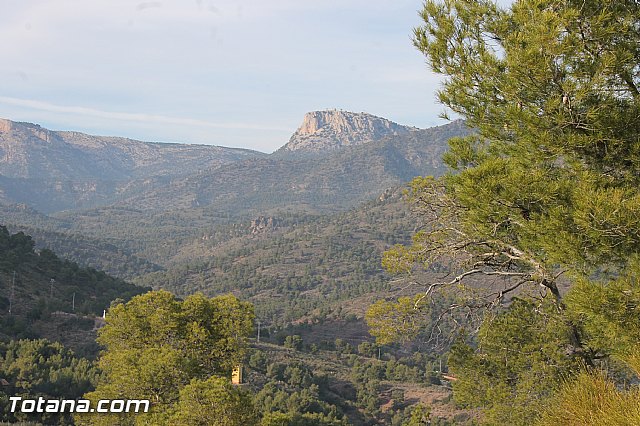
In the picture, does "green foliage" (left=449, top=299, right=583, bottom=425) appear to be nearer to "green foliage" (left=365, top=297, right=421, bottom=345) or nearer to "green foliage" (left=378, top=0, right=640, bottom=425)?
"green foliage" (left=378, top=0, right=640, bottom=425)

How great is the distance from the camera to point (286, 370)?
49.4m

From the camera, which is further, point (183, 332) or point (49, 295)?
point (49, 295)

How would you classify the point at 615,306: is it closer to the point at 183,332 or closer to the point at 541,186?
the point at 541,186

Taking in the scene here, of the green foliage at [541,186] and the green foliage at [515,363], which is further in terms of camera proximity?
the green foliage at [515,363]

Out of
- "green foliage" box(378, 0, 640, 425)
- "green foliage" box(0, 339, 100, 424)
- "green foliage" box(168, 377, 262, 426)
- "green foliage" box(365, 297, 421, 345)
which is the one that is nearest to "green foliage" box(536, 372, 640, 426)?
"green foliage" box(378, 0, 640, 425)

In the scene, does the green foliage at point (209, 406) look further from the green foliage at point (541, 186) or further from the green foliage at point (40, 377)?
the green foliage at point (40, 377)

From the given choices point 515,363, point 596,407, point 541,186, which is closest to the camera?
point 596,407

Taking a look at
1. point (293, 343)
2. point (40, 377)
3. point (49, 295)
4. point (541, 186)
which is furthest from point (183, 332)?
point (293, 343)

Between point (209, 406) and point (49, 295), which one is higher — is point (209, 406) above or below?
above

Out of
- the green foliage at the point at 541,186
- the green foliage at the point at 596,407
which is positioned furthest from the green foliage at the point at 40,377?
the green foliage at the point at 596,407

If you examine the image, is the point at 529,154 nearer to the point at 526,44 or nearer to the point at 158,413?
the point at 526,44

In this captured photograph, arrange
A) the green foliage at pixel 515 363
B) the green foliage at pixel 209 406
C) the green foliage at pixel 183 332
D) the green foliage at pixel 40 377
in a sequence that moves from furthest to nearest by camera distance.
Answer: the green foliage at pixel 40 377
the green foliage at pixel 183 332
the green foliage at pixel 209 406
the green foliage at pixel 515 363

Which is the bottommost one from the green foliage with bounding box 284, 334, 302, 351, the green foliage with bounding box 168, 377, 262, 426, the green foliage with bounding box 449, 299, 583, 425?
the green foliage with bounding box 284, 334, 302, 351

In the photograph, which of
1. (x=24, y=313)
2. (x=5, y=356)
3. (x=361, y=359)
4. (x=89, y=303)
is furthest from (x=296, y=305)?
(x=5, y=356)
